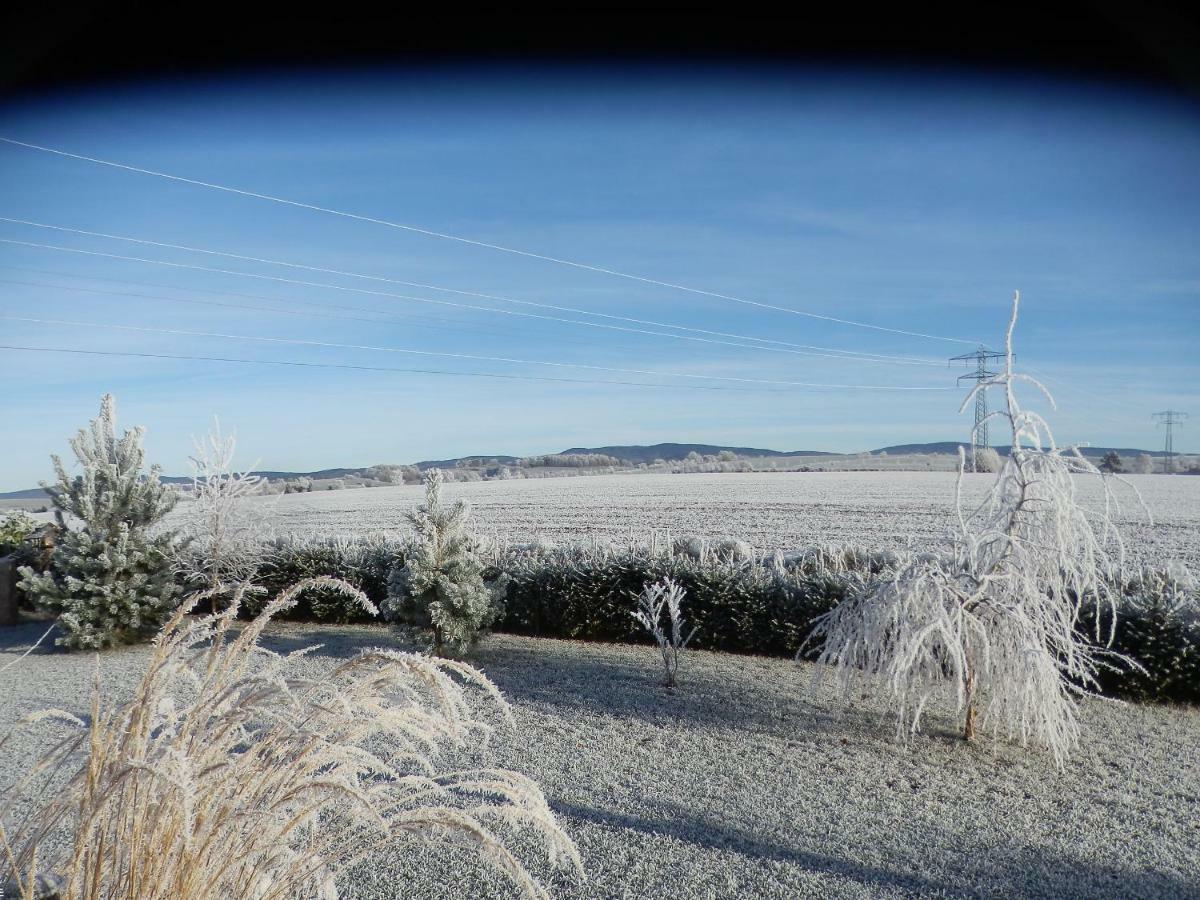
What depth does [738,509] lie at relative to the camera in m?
18.9

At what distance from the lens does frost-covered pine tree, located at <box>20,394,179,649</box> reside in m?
8.02

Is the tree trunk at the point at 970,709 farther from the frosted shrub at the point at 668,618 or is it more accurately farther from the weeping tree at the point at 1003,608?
the frosted shrub at the point at 668,618

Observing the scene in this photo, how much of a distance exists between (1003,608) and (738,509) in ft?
46.1

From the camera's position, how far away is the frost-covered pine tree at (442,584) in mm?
6922

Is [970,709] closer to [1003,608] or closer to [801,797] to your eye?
[1003,608]

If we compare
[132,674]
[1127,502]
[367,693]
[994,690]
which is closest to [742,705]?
[994,690]

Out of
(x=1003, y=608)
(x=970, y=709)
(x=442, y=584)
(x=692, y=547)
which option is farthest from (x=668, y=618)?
(x=1003, y=608)

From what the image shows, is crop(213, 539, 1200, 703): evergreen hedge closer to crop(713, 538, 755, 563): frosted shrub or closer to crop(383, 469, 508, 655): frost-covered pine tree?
crop(713, 538, 755, 563): frosted shrub

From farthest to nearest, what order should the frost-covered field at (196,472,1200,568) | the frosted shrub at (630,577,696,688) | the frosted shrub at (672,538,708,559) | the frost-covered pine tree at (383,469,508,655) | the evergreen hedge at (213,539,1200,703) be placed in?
the frost-covered field at (196,472,1200,568)
the frosted shrub at (672,538,708,559)
the frost-covered pine tree at (383,469,508,655)
the frosted shrub at (630,577,696,688)
the evergreen hedge at (213,539,1200,703)

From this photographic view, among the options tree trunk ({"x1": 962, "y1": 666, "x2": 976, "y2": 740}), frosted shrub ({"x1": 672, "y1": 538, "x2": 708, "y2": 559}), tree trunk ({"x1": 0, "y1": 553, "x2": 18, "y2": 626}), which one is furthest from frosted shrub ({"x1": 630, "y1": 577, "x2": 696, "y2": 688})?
tree trunk ({"x1": 0, "y1": 553, "x2": 18, "y2": 626})

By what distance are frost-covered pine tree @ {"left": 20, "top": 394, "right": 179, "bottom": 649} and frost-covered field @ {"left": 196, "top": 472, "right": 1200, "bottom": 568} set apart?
49.4 inches

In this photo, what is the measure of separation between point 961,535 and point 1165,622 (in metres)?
2.12

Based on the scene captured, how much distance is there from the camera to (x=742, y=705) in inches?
229

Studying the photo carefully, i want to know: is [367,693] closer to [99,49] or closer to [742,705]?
[99,49]
